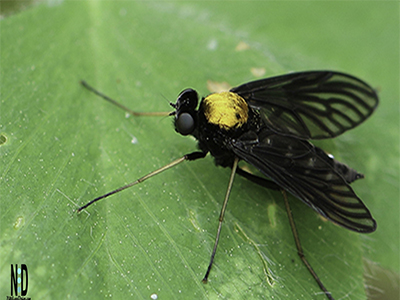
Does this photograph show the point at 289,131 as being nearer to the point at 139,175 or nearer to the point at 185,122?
the point at 185,122

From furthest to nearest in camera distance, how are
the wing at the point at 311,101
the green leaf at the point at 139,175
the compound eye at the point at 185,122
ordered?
the wing at the point at 311,101
the compound eye at the point at 185,122
the green leaf at the point at 139,175

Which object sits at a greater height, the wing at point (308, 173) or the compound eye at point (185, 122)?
the compound eye at point (185, 122)

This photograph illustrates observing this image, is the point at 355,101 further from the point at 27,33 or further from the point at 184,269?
the point at 27,33

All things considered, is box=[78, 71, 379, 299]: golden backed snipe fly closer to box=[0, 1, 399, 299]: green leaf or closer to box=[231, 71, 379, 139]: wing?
box=[231, 71, 379, 139]: wing

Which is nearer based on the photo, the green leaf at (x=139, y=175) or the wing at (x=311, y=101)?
the green leaf at (x=139, y=175)

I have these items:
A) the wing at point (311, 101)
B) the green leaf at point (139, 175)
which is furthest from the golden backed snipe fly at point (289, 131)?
the green leaf at point (139, 175)

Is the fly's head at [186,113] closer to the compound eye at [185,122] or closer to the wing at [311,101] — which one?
the compound eye at [185,122]

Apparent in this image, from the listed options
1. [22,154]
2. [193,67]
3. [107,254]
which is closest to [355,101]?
[193,67]


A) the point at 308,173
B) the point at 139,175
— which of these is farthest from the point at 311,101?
the point at 139,175

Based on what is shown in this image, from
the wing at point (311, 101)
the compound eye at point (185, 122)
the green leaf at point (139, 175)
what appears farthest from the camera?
the wing at point (311, 101)
